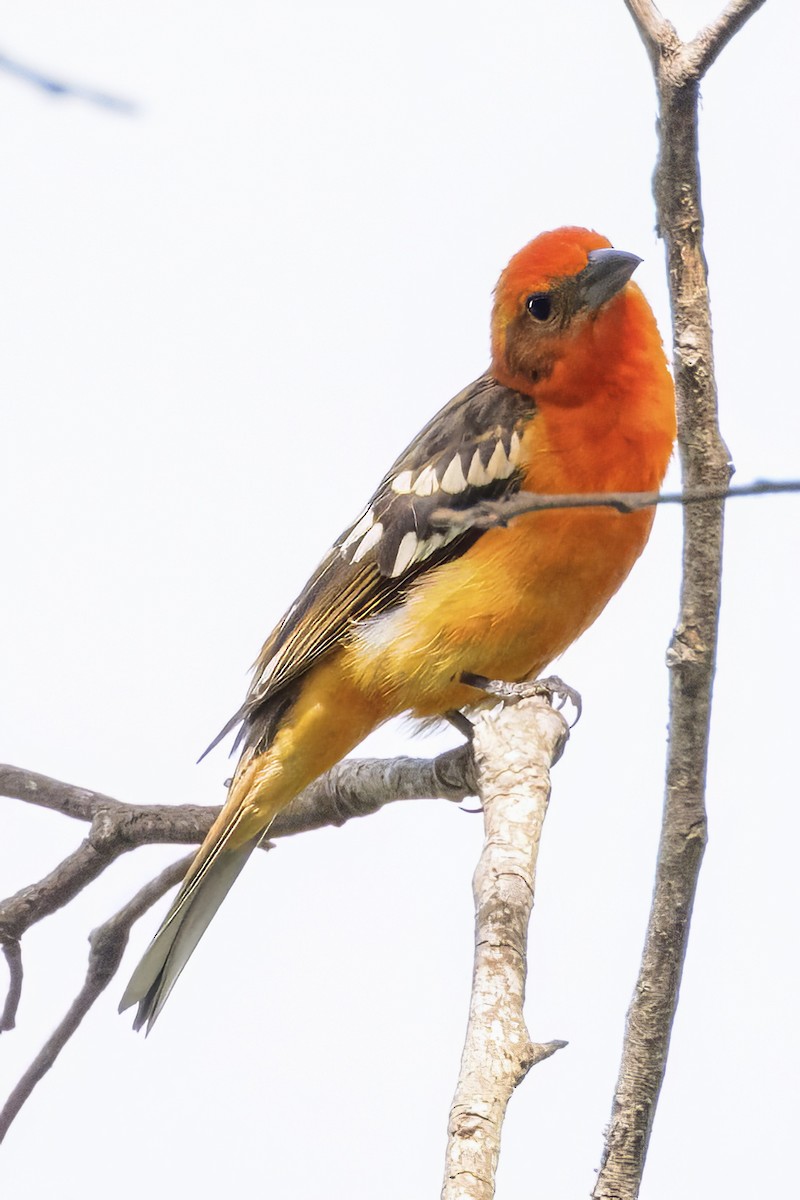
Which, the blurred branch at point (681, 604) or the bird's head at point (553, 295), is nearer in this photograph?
the blurred branch at point (681, 604)

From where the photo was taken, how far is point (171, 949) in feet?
18.1

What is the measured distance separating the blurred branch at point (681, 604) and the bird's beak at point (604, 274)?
2.25 m

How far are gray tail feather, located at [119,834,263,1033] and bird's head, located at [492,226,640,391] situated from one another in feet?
7.85

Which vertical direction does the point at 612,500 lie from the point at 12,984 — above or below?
above

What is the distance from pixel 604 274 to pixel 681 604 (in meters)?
2.58

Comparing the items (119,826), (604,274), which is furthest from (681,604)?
(119,826)

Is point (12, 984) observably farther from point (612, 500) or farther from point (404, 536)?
point (612, 500)

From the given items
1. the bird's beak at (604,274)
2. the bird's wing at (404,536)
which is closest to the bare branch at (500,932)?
the bird's wing at (404,536)

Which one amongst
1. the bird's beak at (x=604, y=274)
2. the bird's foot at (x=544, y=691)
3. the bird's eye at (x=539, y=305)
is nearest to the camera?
the bird's foot at (x=544, y=691)

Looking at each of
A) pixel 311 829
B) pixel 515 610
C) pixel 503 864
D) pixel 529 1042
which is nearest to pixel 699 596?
pixel 503 864

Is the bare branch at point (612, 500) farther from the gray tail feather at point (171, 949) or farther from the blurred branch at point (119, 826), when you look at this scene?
the gray tail feather at point (171, 949)

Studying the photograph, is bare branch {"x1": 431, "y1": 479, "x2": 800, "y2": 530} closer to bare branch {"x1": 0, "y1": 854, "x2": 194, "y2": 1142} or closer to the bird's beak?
the bird's beak

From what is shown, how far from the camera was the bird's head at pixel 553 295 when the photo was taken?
5.73 meters

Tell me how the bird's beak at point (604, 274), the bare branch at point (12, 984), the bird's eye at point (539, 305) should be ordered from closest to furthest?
the bare branch at point (12, 984), the bird's beak at point (604, 274), the bird's eye at point (539, 305)
